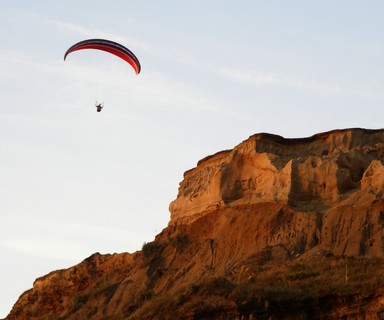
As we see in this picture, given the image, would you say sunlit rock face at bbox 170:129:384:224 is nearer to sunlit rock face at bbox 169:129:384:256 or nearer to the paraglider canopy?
sunlit rock face at bbox 169:129:384:256

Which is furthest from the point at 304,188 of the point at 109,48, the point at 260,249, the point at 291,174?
the point at 109,48

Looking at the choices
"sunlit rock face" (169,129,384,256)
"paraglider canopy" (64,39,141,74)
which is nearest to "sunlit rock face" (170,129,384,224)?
"sunlit rock face" (169,129,384,256)

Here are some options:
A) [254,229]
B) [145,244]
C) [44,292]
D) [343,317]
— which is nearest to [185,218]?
[145,244]

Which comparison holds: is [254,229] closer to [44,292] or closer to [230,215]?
[230,215]

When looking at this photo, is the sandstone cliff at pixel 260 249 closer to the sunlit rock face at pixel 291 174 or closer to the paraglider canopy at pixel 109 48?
the sunlit rock face at pixel 291 174

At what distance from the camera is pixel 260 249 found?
49125mm

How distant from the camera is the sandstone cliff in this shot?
125ft

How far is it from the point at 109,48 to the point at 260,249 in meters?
12.8

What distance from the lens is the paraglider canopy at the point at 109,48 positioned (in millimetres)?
54094

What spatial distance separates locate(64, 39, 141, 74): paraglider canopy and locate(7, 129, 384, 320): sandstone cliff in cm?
677

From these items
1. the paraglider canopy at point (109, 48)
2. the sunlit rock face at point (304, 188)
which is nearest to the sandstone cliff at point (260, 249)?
the sunlit rock face at point (304, 188)

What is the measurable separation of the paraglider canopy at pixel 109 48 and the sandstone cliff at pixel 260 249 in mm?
6772

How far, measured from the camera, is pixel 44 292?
202 ft

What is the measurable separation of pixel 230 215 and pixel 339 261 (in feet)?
33.8
